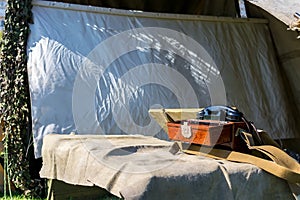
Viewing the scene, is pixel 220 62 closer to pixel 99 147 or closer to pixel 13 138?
pixel 13 138

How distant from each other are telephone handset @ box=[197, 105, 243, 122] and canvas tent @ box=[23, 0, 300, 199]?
6.23ft

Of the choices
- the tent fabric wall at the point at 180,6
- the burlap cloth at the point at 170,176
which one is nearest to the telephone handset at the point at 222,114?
the burlap cloth at the point at 170,176

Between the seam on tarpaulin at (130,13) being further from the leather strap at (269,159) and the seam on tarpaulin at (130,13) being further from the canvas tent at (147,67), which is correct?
the leather strap at (269,159)

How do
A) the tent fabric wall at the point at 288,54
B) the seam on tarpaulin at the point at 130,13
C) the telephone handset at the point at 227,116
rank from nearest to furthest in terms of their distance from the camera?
the telephone handset at the point at 227,116, the seam on tarpaulin at the point at 130,13, the tent fabric wall at the point at 288,54

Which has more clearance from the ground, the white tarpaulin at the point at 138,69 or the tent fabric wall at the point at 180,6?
the tent fabric wall at the point at 180,6

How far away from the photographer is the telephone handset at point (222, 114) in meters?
1.94

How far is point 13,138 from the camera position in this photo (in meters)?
4.09

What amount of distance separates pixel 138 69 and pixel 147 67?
120 millimetres

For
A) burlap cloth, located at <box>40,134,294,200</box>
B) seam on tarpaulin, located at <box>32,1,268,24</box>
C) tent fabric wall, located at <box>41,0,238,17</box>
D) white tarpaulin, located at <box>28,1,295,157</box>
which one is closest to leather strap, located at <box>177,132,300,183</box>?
burlap cloth, located at <box>40,134,294,200</box>

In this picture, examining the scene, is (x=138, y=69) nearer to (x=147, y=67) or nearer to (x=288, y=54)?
(x=147, y=67)

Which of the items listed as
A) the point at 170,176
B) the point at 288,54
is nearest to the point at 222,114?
the point at 170,176

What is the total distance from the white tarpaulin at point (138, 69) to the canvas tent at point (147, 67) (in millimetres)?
10

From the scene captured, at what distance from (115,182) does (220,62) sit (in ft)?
12.3

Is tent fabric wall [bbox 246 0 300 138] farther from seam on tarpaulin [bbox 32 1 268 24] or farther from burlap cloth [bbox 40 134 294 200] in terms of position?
burlap cloth [bbox 40 134 294 200]
